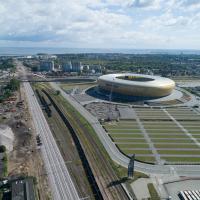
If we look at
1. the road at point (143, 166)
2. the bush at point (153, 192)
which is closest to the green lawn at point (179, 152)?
the road at point (143, 166)

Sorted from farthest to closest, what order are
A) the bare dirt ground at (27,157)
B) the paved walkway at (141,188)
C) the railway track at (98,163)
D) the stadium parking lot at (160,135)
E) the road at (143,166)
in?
the stadium parking lot at (160,135) < the road at (143,166) < the bare dirt ground at (27,157) < the railway track at (98,163) < the paved walkway at (141,188)

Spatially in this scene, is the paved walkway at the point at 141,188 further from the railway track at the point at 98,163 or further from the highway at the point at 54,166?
the highway at the point at 54,166

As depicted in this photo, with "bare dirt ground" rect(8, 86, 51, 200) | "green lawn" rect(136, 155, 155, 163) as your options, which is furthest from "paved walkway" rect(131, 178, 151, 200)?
"bare dirt ground" rect(8, 86, 51, 200)

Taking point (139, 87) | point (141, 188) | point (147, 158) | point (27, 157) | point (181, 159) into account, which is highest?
point (139, 87)

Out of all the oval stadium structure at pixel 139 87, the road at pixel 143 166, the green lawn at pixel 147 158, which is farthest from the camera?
the oval stadium structure at pixel 139 87

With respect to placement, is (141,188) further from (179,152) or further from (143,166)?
(179,152)

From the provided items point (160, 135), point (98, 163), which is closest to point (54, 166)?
point (98, 163)

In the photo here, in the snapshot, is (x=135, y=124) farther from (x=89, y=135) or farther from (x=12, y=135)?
(x=12, y=135)

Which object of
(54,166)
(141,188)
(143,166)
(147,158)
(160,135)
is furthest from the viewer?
(160,135)

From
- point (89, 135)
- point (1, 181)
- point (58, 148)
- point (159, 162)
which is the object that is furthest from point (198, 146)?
point (1, 181)
